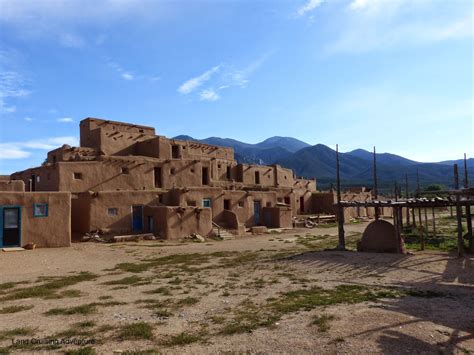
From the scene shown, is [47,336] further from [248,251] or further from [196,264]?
[248,251]

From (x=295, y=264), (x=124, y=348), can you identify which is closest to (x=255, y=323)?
(x=124, y=348)

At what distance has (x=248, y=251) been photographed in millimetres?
20828

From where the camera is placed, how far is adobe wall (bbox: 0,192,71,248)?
19.6 metres

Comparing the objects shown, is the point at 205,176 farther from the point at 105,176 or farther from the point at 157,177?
the point at 105,176

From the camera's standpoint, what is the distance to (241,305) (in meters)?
9.48

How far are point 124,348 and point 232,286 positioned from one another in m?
5.52

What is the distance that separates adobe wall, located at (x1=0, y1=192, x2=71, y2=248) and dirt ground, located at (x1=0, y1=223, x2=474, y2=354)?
301 cm

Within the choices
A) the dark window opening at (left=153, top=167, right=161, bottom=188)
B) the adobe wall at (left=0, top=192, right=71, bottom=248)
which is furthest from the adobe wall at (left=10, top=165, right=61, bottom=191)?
the dark window opening at (left=153, top=167, right=161, bottom=188)

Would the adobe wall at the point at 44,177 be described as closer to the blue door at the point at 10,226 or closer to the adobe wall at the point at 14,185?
the adobe wall at the point at 14,185

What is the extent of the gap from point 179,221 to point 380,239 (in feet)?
46.6

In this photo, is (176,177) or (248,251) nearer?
(248,251)

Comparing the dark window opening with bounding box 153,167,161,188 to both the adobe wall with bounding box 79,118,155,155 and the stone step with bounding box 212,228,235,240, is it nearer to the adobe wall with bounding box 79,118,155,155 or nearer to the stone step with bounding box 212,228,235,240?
the adobe wall with bounding box 79,118,155,155

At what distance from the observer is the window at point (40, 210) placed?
787 inches

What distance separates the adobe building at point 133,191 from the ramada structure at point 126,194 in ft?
0.18
